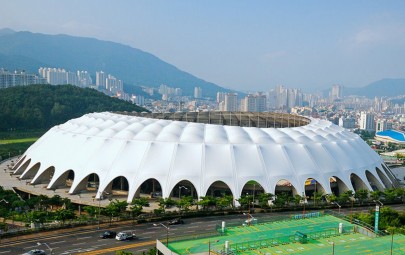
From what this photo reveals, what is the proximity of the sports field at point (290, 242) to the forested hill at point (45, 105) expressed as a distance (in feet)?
258

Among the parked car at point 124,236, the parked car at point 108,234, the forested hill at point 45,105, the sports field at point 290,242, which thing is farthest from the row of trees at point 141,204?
the forested hill at point 45,105

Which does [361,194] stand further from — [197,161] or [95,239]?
[95,239]

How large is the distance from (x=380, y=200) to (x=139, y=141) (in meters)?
24.6

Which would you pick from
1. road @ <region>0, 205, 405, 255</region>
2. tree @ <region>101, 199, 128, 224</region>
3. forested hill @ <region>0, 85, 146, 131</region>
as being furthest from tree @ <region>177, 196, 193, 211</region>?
forested hill @ <region>0, 85, 146, 131</region>

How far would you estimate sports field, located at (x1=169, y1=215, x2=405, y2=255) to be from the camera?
25031mm

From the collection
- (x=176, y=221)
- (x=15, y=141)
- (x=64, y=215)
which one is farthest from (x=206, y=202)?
(x=15, y=141)

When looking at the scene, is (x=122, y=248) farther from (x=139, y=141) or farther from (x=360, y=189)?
(x=360, y=189)

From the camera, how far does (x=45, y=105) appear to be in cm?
10819

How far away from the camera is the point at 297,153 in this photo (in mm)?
42250

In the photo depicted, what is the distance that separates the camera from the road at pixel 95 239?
2755 cm

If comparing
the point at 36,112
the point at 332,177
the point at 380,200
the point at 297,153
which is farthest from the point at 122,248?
the point at 36,112

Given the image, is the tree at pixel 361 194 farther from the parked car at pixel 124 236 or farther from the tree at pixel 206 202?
the parked car at pixel 124 236

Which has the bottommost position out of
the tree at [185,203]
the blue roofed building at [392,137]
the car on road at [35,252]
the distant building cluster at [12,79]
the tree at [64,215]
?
the car on road at [35,252]

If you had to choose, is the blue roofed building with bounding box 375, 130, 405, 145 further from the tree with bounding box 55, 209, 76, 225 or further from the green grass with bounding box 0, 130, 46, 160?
the tree with bounding box 55, 209, 76, 225
